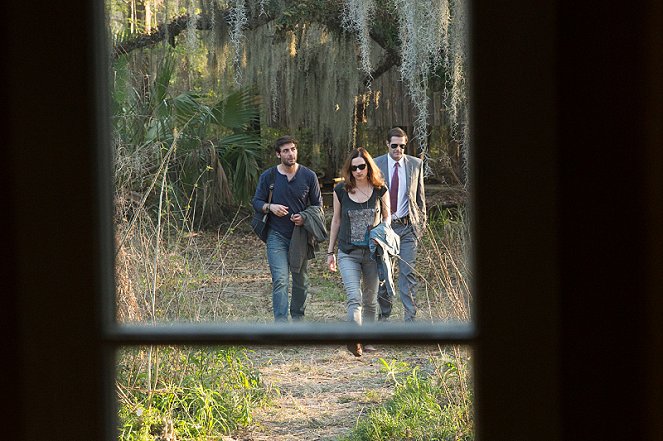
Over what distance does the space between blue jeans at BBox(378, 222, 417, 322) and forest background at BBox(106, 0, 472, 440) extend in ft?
0.33

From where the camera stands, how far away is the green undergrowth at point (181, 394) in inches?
113

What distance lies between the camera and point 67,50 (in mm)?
521

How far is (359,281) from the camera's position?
359cm

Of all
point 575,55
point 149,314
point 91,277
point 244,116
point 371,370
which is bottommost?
point 371,370

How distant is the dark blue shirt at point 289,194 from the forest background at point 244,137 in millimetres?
217

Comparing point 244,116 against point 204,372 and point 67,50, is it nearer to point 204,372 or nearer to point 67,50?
point 204,372

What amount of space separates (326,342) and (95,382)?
0.45ft

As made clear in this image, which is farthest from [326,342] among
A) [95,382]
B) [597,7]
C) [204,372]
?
[204,372]

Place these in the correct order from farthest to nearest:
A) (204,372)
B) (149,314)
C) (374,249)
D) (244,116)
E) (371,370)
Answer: (244,116), (371,370), (374,249), (204,372), (149,314)

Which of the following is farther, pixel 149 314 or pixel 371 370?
pixel 371 370

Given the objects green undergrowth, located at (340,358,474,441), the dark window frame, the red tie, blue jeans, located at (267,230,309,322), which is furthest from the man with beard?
the dark window frame

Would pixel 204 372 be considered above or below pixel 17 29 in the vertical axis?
below

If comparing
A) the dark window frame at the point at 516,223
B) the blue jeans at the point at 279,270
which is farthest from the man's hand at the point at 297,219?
the dark window frame at the point at 516,223

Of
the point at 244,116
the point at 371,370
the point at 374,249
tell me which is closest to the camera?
the point at 374,249
